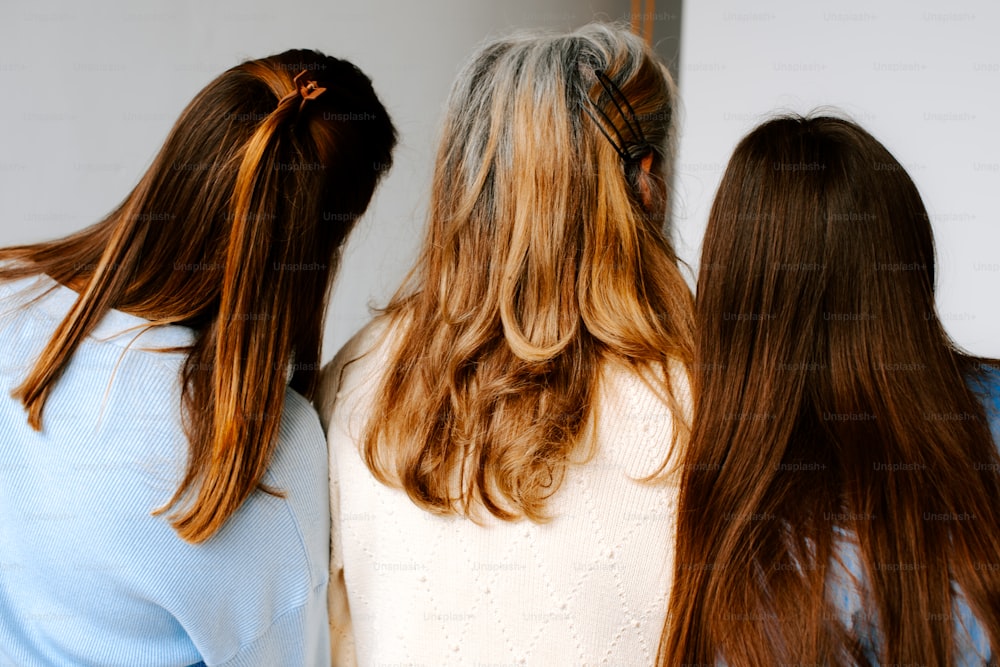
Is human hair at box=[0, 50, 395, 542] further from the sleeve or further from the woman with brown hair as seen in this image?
the sleeve

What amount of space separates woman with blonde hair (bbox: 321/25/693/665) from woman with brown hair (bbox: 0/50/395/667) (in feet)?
0.41

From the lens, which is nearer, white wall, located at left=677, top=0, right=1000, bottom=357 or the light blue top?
the light blue top

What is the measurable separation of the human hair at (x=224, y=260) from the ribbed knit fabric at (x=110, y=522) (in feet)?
0.07

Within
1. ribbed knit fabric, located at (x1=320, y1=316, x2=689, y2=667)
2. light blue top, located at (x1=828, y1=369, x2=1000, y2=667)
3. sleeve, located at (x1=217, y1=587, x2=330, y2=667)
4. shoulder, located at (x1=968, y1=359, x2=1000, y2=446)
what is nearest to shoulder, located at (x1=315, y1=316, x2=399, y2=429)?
ribbed knit fabric, located at (x1=320, y1=316, x2=689, y2=667)

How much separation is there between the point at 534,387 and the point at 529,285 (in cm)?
12

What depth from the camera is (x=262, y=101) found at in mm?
962

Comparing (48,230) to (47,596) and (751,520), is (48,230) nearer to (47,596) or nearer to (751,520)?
(47,596)

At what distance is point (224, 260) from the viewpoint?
37.6 inches

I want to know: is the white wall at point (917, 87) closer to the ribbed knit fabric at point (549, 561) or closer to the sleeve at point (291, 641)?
the ribbed knit fabric at point (549, 561)

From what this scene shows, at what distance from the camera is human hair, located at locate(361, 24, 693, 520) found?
3.09 ft

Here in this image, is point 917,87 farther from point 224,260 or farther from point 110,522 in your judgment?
point 110,522

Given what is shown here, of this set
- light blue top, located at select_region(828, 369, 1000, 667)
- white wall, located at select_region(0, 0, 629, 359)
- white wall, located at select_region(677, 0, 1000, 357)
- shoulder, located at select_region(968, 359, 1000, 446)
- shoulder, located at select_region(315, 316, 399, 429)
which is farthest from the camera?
white wall, located at select_region(677, 0, 1000, 357)

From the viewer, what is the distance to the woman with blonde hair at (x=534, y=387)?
37.1 inches

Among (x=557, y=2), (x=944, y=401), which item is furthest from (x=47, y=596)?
(x=557, y=2)
